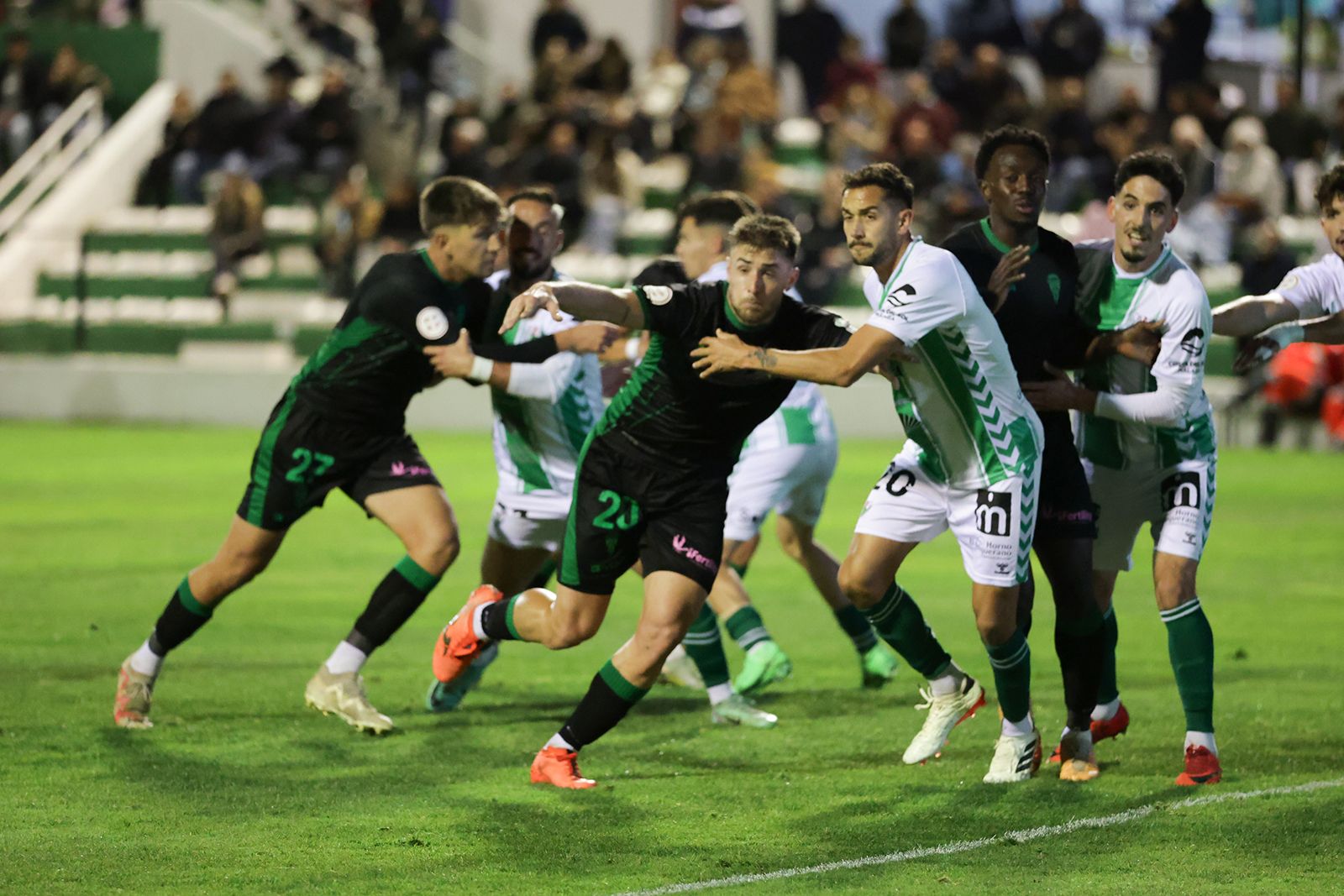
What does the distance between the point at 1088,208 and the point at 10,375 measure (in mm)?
13357

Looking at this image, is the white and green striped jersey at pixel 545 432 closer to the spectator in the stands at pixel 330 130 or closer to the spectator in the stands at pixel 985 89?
the spectator in the stands at pixel 985 89

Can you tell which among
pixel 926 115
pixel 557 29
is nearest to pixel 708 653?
pixel 926 115

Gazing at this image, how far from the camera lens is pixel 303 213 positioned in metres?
26.1

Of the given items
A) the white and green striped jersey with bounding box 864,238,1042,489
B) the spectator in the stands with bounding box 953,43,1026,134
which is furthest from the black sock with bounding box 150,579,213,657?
the spectator in the stands with bounding box 953,43,1026,134

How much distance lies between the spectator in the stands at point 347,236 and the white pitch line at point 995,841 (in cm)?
1819

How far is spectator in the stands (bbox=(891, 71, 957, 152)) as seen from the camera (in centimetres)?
2177

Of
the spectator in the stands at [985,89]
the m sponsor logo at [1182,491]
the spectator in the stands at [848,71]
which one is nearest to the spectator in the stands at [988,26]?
the spectator in the stands at [848,71]

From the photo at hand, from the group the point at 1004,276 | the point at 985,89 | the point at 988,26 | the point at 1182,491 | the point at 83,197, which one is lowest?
the point at 1182,491

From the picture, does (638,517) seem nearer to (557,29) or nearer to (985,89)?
(985,89)

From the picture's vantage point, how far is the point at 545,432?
814cm

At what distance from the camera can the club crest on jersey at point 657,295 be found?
6.40 metres

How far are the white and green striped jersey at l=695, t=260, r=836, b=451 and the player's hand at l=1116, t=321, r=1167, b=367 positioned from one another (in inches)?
83.5

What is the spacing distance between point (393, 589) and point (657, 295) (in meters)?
1.98

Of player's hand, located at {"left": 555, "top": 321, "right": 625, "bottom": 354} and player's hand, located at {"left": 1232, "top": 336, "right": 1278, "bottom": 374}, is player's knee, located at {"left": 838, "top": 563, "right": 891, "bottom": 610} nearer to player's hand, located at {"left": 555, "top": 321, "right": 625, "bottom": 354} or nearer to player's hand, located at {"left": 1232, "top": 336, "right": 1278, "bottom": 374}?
player's hand, located at {"left": 555, "top": 321, "right": 625, "bottom": 354}
